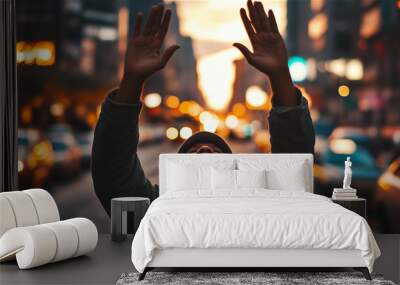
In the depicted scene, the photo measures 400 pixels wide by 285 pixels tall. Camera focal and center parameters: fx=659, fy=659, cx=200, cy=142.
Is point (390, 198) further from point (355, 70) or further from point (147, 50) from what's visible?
point (147, 50)

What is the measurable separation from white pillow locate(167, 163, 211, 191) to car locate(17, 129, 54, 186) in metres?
1.82

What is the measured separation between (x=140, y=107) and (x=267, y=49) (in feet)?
5.16

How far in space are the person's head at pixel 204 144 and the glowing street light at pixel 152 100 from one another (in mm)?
546

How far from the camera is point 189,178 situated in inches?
254

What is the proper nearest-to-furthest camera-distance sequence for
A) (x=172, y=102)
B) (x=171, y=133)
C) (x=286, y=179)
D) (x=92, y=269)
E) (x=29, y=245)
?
Result: (x=29, y=245) < (x=92, y=269) < (x=286, y=179) < (x=172, y=102) < (x=171, y=133)

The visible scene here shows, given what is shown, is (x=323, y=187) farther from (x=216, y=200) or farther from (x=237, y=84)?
(x=216, y=200)

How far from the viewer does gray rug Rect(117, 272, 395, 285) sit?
15.5ft

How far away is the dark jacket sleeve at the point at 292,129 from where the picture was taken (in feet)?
23.8

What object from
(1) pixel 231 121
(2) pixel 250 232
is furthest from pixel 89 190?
(2) pixel 250 232

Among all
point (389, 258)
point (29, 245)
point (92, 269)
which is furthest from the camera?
point (389, 258)

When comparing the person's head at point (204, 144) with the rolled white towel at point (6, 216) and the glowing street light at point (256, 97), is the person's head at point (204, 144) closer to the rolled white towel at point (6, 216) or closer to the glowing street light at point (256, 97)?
the glowing street light at point (256, 97)

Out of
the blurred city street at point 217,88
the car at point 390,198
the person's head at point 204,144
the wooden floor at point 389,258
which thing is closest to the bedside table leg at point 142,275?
the wooden floor at point 389,258

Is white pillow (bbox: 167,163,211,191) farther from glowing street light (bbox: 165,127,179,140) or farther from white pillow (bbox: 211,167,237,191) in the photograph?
glowing street light (bbox: 165,127,179,140)

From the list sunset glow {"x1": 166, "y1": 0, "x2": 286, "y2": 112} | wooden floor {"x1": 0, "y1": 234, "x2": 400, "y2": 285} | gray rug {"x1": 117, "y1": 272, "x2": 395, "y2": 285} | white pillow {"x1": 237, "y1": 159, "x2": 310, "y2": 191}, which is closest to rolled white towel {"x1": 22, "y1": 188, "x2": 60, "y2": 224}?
wooden floor {"x1": 0, "y1": 234, "x2": 400, "y2": 285}
